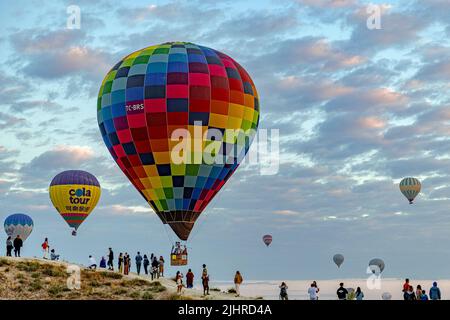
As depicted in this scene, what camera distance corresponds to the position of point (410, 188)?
268 feet

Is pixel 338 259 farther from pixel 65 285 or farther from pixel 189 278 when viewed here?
pixel 65 285

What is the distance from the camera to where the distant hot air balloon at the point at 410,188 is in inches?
3204

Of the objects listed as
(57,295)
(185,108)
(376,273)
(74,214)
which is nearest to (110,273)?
(57,295)

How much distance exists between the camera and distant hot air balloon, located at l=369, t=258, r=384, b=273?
74069 millimetres

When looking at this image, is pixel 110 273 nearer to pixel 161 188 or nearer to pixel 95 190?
pixel 161 188

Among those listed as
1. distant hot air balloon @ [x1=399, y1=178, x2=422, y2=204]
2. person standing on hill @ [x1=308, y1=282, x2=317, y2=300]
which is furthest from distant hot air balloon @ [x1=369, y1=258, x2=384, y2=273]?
person standing on hill @ [x1=308, y1=282, x2=317, y2=300]

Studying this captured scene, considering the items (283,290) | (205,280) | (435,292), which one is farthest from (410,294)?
(205,280)

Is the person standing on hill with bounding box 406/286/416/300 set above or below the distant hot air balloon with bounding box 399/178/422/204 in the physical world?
below

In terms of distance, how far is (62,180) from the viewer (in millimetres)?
68812

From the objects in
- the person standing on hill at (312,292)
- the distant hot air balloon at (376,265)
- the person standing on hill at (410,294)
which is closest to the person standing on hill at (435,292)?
the person standing on hill at (410,294)

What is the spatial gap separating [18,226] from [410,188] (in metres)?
44.3

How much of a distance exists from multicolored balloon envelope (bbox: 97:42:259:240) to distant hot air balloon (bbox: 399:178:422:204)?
34.5 meters

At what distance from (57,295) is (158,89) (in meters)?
16.8

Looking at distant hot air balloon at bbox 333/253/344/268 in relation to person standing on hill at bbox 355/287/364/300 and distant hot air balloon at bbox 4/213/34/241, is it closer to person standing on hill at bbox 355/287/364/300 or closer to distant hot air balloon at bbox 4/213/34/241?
distant hot air balloon at bbox 4/213/34/241
